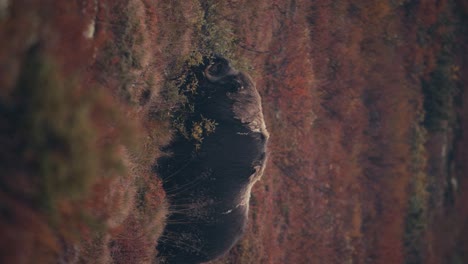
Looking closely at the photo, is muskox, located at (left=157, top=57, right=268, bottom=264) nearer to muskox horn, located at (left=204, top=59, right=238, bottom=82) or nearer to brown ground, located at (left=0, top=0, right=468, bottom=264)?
muskox horn, located at (left=204, top=59, right=238, bottom=82)

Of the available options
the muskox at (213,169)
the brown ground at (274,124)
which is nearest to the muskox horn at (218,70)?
the muskox at (213,169)

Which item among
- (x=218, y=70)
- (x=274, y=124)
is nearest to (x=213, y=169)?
(x=218, y=70)

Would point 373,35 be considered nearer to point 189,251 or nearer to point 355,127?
point 355,127

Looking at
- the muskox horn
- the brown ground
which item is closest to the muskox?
the muskox horn

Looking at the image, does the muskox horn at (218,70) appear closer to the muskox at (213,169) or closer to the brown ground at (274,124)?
the muskox at (213,169)

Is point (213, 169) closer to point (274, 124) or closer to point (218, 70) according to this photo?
point (218, 70)
